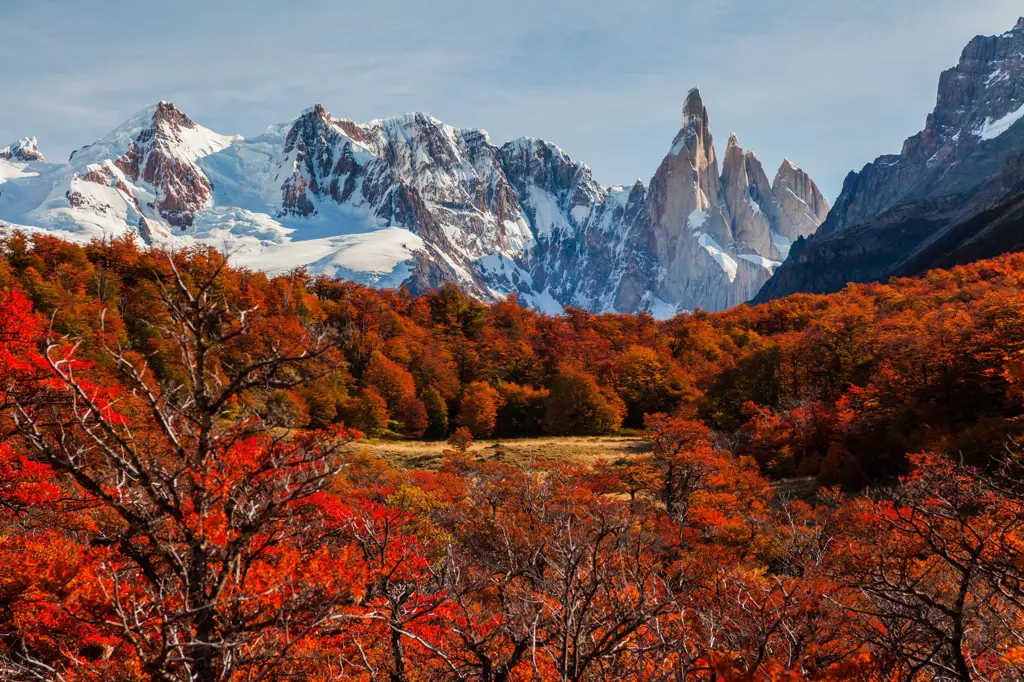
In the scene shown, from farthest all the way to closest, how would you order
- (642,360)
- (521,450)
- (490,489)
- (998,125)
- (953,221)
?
1. (998,125)
2. (953,221)
3. (642,360)
4. (521,450)
5. (490,489)

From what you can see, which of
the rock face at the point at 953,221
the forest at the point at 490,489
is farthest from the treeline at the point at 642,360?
the rock face at the point at 953,221

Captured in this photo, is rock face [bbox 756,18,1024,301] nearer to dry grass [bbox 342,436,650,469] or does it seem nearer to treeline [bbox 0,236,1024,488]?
treeline [bbox 0,236,1024,488]

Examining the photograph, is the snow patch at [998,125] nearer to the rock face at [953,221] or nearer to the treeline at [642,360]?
the rock face at [953,221]

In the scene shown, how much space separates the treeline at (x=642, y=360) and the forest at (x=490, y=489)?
335mm

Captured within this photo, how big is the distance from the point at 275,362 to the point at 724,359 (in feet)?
222

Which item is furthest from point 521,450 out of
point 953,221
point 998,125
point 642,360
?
point 998,125

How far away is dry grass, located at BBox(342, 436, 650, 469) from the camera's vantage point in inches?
1836

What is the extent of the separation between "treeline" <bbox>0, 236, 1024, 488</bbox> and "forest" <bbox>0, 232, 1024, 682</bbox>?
335 millimetres

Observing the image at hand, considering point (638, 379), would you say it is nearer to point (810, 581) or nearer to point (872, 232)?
point (810, 581)

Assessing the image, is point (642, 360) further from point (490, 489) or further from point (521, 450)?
point (490, 489)

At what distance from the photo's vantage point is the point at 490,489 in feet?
98.9

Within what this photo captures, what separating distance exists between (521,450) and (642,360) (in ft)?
81.8

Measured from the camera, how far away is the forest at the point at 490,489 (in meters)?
6.36

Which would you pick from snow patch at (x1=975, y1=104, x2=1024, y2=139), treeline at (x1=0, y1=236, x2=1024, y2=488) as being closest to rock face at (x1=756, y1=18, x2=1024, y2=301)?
snow patch at (x1=975, y1=104, x2=1024, y2=139)
